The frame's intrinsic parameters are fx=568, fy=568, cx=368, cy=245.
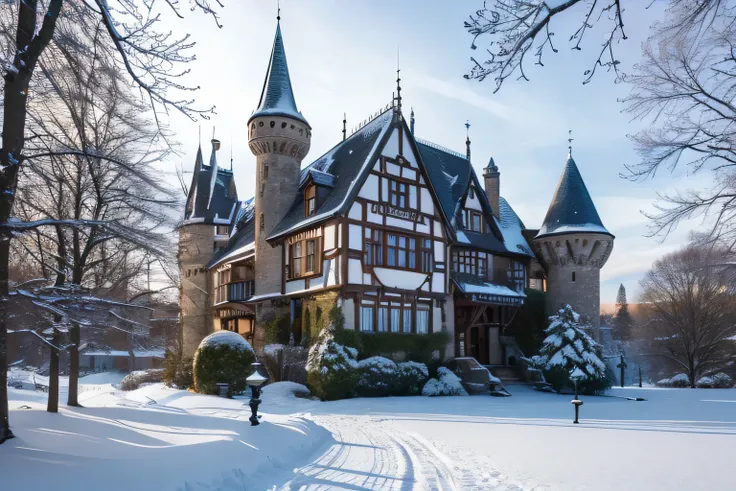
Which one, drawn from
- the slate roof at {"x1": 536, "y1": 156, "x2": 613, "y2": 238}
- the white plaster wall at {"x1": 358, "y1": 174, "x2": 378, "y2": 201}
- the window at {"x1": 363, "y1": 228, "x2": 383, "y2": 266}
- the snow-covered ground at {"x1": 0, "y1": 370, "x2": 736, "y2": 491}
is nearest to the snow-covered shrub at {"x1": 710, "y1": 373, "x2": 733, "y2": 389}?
the slate roof at {"x1": 536, "y1": 156, "x2": 613, "y2": 238}

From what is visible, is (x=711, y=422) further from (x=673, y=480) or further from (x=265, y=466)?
(x=265, y=466)

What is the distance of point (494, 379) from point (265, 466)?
1991cm

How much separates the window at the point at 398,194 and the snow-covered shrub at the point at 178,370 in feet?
50.0

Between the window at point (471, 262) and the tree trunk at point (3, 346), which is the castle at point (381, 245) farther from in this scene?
the tree trunk at point (3, 346)

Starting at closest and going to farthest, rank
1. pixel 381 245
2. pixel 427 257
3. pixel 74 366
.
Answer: pixel 74 366, pixel 381 245, pixel 427 257

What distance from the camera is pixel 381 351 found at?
26422 millimetres

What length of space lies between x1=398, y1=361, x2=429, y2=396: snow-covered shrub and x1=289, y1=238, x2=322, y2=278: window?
19.7 ft

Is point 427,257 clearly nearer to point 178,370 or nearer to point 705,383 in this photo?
point 178,370

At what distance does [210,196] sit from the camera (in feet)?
135

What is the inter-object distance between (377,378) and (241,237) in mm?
16872

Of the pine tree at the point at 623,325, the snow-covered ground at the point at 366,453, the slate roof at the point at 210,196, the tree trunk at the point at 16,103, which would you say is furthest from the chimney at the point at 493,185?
the pine tree at the point at 623,325

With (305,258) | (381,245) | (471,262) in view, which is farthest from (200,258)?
(471,262)

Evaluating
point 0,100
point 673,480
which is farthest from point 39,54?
point 673,480

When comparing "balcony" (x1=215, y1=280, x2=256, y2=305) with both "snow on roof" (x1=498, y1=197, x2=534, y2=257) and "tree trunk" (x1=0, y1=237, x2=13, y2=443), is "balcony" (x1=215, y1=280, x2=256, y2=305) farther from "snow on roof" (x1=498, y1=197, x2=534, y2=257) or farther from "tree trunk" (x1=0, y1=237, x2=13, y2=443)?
"tree trunk" (x1=0, y1=237, x2=13, y2=443)
